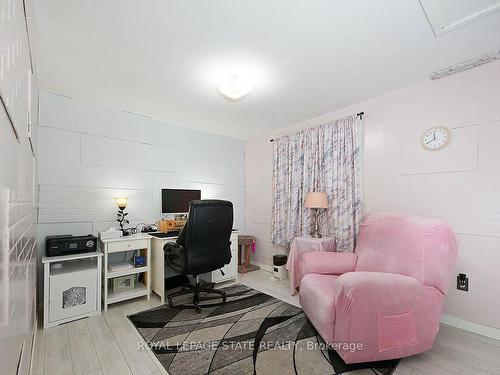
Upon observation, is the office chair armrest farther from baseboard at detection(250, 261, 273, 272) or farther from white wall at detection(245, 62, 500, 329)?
white wall at detection(245, 62, 500, 329)

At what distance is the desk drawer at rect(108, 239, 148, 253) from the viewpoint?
2496 millimetres

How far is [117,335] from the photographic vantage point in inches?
79.2

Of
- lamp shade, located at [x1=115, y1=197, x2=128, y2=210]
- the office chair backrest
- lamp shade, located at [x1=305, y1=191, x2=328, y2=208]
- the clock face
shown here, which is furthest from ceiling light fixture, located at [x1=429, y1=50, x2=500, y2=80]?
lamp shade, located at [x1=115, y1=197, x2=128, y2=210]

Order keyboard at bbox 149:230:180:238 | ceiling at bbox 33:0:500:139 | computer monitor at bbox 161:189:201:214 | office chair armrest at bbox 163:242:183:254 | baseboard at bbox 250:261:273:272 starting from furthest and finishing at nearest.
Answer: baseboard at bbox 250:261:273:272 → computer monitor at bbox 161:189:201:214 → keyboard at bbox 149:230:180:238 → office chair armrest at bbox 163:242:183:254 → ceiling at bbox 33:0:500:139

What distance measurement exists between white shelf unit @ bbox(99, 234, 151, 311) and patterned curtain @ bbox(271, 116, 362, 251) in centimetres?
186

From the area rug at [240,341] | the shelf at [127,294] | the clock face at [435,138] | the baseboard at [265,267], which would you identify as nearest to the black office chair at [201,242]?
the area rug at [240,341]

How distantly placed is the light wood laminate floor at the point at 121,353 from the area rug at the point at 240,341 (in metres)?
0.11

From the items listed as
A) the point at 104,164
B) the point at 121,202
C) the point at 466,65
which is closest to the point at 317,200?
the point at 466,65

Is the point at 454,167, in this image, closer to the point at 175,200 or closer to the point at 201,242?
the point at 201,242

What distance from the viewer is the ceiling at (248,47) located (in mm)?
1497

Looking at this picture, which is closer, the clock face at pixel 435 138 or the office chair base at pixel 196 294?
the clock face at pixel 435 138

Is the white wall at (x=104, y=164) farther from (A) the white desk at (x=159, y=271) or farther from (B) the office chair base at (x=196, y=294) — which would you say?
(B) the office chair base at (x=196, y=294)

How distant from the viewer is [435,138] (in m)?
2.33

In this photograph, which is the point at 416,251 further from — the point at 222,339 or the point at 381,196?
the point at 222,339
